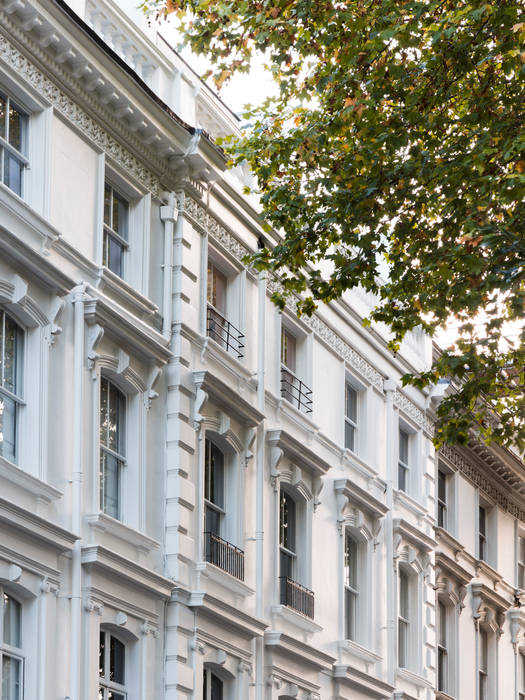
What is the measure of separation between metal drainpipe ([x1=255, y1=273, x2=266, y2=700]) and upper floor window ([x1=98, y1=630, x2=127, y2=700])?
4201 millimetres

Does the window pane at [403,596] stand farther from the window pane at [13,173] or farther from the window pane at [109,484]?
the window pane at [13,173]

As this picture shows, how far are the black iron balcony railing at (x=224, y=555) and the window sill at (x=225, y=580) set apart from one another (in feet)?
0.63

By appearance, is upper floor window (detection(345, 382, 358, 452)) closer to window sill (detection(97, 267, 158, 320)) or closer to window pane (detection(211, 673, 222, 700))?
window pane (detection(211, 673, 222, 700))

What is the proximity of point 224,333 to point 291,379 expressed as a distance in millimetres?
2833

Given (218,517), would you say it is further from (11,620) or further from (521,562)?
(521,562)

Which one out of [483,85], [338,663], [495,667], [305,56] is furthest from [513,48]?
[495,667]

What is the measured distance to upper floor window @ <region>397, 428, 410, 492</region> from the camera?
34156 millimetres

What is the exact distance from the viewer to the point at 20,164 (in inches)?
829

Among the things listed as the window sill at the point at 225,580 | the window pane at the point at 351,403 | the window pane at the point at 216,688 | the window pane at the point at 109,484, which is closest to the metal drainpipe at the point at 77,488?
the window pane at the point at 109,484

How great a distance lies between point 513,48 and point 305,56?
391 cm

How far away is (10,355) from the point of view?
20219 millimetres

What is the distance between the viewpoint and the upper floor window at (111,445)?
2202 cm

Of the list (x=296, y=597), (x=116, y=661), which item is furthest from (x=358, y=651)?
(x=116, y=661)

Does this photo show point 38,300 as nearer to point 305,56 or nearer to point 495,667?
point 305,56
